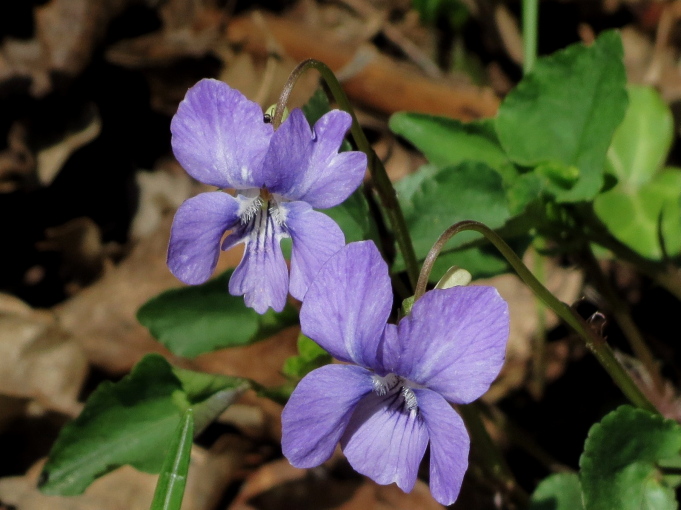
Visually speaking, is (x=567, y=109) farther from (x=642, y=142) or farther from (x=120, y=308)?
(x=120, y=308)

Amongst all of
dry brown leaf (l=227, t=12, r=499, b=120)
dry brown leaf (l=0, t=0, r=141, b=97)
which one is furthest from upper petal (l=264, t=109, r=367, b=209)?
dry brown leaf (l=0, t=0, r=141, b=97)

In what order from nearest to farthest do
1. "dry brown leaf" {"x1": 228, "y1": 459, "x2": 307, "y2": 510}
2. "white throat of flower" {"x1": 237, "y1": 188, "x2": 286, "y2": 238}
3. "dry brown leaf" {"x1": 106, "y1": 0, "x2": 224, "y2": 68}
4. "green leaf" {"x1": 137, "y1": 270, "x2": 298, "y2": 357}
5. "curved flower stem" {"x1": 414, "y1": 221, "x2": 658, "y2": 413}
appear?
"curved flower stem" {"x1": 414, "y1": 221, "x2": 658, "y2": 413} < "white throat of flower" {"x1": 237, "y1": 188, "x2": 286, "y2": 238} < "green leaf" {"x1": 137, "y1": 270, "x2": 298, "y2": 357} < "dry brown leaf" {"x1": 228, "y1": 459, "x2": 307, "y2": 510} < "dry brown leaf" {"x1": 106, "y1": 0, "x2": 224, "y2": 68}

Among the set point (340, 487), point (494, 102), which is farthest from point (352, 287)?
point (494, 102)

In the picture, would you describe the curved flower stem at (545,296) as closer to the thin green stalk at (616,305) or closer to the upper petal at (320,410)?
the upper petal at (320,410)

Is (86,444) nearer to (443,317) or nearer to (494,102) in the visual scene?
(443,317)

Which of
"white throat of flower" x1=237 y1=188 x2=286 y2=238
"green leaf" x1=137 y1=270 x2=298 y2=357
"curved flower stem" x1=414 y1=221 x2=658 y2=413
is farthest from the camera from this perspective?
"green leaf" x1=137 y1=270 x2=298 y2=357

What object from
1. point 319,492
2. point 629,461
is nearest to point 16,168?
point 319,492

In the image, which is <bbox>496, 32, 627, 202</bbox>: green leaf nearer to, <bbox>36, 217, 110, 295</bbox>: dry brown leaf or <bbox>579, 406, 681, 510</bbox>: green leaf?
<bbox>579, 406, 681, 510</bbox>: green leaf
